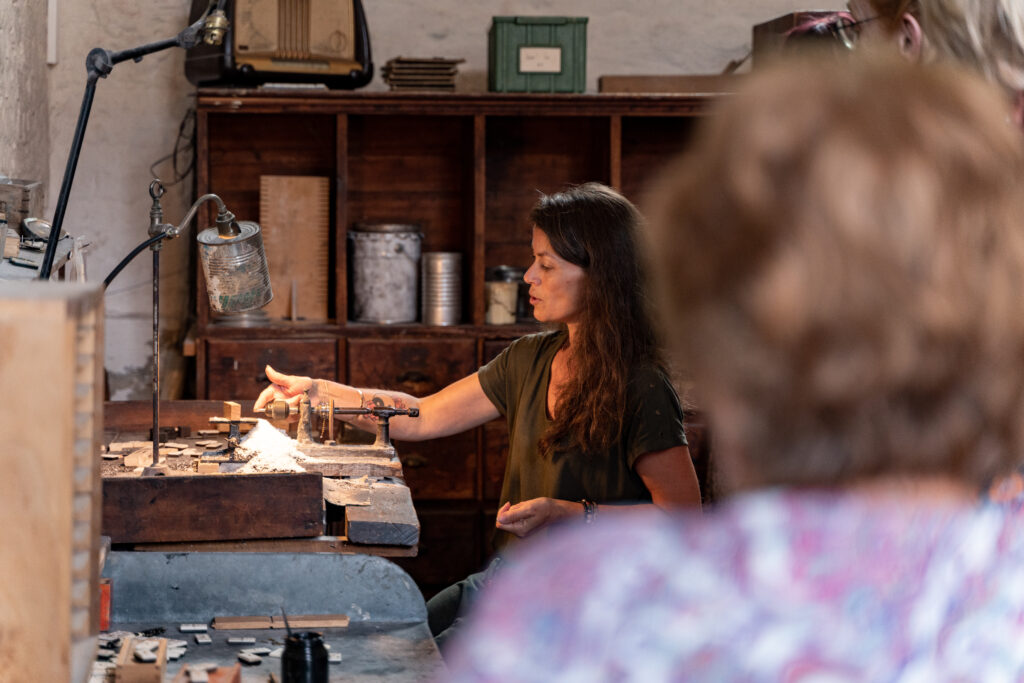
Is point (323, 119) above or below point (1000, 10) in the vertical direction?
above

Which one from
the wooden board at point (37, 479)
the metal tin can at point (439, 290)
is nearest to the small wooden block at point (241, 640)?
the wooden board at point (37, 479)

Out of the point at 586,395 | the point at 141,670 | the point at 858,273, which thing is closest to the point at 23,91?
the point at 586,395

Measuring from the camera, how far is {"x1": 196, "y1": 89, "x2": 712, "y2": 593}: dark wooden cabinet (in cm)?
409

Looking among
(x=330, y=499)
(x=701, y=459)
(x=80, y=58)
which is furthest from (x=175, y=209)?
(x=330, y=499)

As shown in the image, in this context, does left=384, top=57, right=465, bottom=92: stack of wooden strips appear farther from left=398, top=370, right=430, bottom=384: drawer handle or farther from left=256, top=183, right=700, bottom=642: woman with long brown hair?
left=256, top=183, right=700, bottom=642: woman with long brown hair

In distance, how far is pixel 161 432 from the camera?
9.62 feet

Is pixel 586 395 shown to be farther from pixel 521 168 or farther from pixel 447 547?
pixel 521 168

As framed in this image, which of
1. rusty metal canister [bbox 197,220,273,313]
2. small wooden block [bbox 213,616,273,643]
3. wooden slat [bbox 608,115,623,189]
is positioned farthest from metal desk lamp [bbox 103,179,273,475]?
wooden slat [bbox 608,115,623,189]

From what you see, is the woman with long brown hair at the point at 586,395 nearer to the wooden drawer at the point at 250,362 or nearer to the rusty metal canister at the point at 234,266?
the rusty metal canister at the point at 234,266

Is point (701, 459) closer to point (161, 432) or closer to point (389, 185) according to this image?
point (389, 185)

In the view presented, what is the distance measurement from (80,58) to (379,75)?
3.81 feet

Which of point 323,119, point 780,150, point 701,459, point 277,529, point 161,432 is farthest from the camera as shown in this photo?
point 323,119

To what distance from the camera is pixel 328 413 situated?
9.62 feet

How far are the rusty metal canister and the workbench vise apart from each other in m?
0.35
